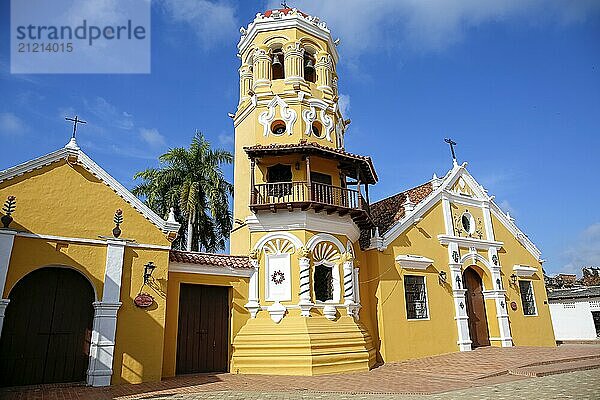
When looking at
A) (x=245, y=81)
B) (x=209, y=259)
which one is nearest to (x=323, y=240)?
(x=209, y=259)

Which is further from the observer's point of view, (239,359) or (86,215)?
(239,359)

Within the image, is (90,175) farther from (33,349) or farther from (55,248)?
(33,349)

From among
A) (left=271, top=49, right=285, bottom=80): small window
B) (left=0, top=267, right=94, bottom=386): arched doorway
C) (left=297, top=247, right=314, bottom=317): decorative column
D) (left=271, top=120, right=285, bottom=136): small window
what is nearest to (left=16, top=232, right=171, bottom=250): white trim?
(left=0, top=267, right=94, bottom=386): arched doorway

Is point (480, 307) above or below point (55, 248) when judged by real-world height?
below

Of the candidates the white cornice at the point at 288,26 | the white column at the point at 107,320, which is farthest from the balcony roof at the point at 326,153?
the white cornice at the point at 288,26

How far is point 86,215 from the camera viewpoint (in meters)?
11.6

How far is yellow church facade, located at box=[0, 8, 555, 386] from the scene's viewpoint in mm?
11070

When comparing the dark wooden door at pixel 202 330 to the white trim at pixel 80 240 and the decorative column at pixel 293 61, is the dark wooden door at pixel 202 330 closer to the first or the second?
the white trim at pixel 80 240

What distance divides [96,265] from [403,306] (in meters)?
10.8

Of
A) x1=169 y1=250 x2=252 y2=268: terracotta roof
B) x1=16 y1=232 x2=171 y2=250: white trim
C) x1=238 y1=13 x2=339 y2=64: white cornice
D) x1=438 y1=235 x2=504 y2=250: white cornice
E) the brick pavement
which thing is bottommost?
the brick pavement

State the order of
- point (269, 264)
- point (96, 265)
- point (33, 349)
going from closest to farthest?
point (33, 349) → point (96, 265) → point (269, 264)

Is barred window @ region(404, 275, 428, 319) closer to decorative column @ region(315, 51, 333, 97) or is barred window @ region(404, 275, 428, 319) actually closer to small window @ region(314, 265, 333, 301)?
small window @ region(314, 265, 333, 301)

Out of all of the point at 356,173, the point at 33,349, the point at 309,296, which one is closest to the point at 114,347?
the point at 33,349

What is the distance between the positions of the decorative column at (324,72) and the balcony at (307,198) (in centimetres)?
490
